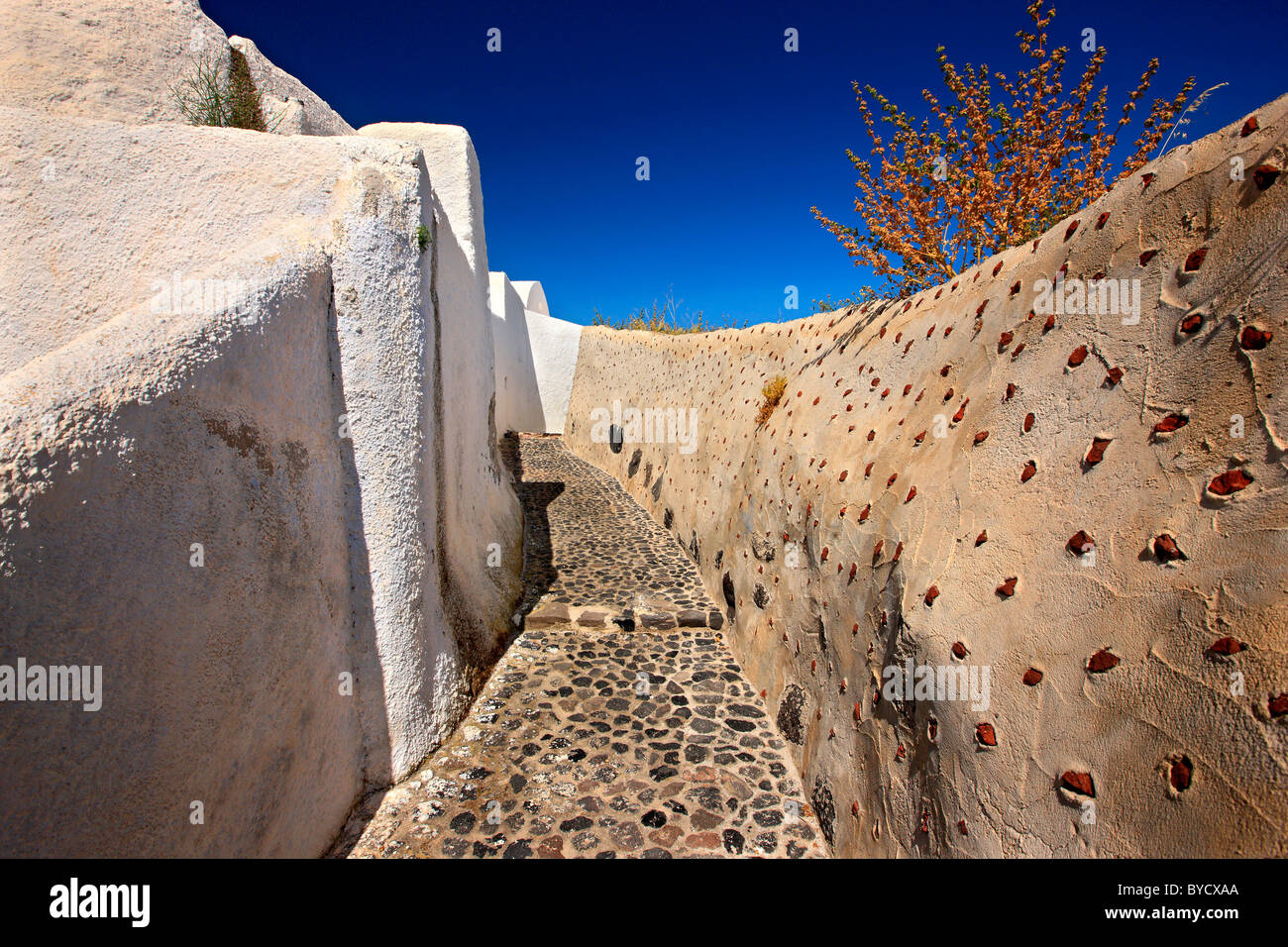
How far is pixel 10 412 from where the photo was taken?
156cm

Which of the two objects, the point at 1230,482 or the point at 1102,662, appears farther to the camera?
the point at 1102,662

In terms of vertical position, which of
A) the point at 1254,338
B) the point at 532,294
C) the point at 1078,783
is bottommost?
the point at 1078,783

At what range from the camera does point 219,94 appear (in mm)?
4051

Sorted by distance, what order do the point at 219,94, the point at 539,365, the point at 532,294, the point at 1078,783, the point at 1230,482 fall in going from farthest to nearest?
the point at 532,294
the point at 539,365
the point at 219,94
the point at 1078,783
the point at 1230,482

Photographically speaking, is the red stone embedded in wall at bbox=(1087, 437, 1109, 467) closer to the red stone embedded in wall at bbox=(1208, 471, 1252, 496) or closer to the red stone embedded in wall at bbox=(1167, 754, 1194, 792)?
the red stone embedded in wall at bbox=(1208, 471, 1252, 496)

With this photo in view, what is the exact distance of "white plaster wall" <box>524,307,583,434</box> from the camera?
16.6 m

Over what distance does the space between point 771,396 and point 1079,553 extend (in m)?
3.91

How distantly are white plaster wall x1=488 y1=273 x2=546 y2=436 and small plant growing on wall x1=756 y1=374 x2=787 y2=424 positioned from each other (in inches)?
304

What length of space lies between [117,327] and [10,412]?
1.87ft

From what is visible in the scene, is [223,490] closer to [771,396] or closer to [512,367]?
[771,396]

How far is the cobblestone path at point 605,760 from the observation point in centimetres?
297

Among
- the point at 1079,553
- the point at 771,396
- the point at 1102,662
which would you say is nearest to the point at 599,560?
the point at 771,396

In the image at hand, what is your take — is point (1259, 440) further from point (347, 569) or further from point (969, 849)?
point (347, 569)
